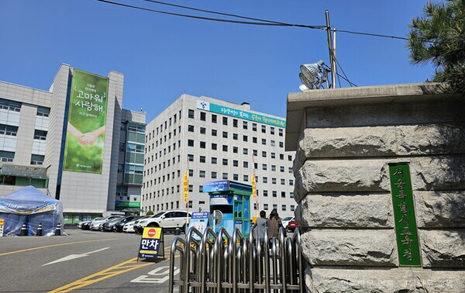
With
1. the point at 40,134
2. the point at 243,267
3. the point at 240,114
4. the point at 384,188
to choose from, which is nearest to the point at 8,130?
the point at 40,134

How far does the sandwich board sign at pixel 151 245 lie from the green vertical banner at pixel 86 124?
43082 mm

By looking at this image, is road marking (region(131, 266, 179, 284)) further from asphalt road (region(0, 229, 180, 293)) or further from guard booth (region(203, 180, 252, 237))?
guard booth (region(203, 180, 252, 237))

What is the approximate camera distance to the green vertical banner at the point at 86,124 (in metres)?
50.4

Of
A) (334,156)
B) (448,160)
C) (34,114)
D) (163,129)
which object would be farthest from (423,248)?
(163,129)

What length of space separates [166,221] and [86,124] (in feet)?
103

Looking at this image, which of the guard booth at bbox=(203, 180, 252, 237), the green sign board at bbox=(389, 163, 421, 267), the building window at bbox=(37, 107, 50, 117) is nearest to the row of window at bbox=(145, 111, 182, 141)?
the building window at bbox=(37, 107, 50, 117)

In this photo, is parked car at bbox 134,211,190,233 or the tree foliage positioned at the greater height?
the tree foliage

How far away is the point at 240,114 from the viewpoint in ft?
241

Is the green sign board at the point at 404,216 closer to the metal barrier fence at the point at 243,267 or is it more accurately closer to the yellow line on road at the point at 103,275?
the metal barrier fence at the point at 243,267

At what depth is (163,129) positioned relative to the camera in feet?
243

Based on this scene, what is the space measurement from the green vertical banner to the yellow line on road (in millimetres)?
43568

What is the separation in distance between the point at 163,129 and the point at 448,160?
72.4m

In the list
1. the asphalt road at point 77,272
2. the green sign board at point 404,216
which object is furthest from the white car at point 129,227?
the green sign board at point 404,216

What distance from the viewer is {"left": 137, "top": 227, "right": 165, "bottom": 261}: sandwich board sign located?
38.2ft
